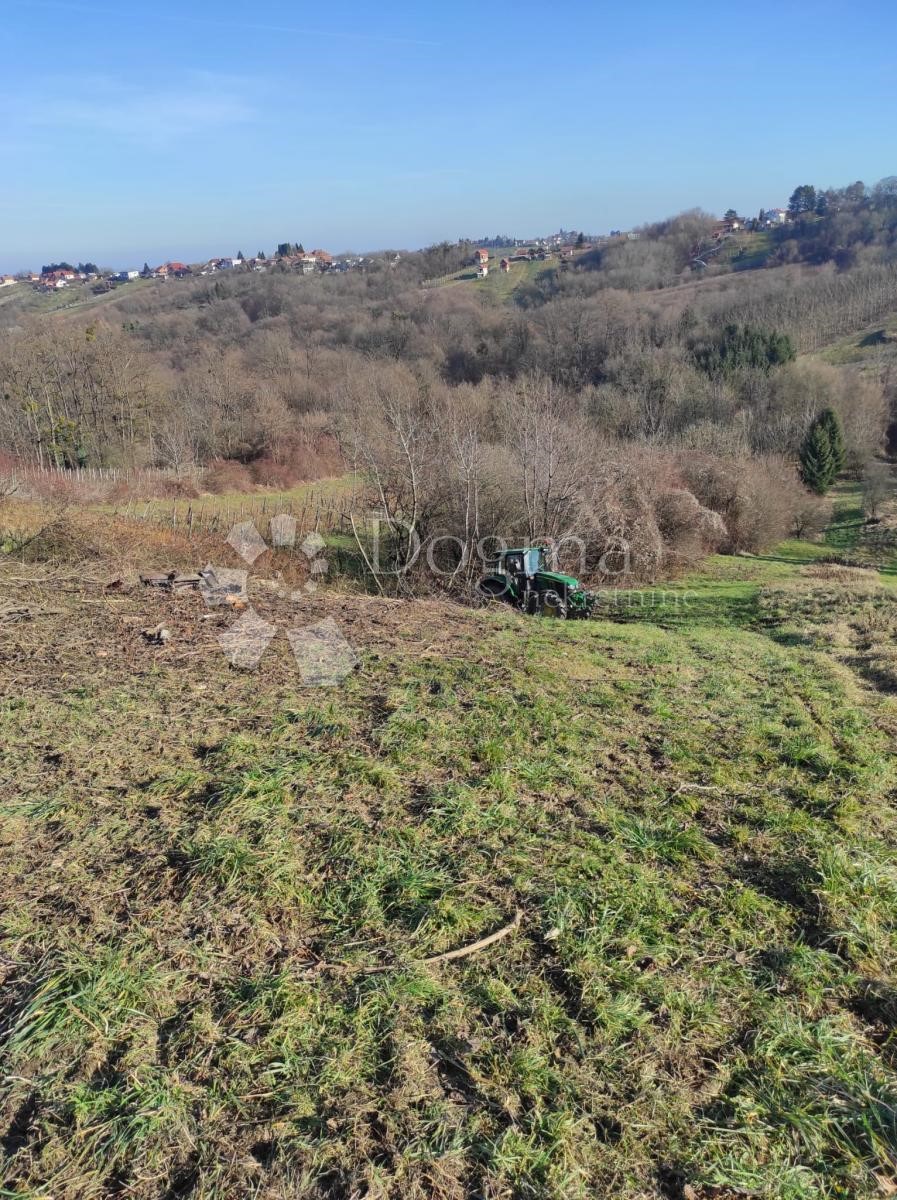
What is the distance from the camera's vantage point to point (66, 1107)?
232 centimetres

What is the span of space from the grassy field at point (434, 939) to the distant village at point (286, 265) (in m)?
109

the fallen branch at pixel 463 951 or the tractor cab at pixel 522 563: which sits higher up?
the fallen branch at pixel 463 951

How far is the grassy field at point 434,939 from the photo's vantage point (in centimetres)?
228

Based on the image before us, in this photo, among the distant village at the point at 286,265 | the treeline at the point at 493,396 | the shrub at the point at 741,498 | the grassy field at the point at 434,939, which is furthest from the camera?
the distant village at the point at 286,265

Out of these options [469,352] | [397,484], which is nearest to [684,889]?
[397,484]

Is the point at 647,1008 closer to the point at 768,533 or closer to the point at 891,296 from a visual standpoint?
the point at 768,533

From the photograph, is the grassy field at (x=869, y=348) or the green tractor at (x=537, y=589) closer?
the green tractor at (x=537, y=589)

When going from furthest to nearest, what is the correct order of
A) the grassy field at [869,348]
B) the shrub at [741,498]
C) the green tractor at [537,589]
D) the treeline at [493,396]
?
the grassy field at [869,348]
the shrub at [741,498]
the treeline at [493,396]
the green tractor at [537,589]

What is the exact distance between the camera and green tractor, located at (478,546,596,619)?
12.7 meters

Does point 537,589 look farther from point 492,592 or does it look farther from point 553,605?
point 492,592

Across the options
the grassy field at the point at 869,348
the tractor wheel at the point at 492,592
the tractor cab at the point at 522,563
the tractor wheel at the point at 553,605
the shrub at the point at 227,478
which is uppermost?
the grassy field at the point at 869,348

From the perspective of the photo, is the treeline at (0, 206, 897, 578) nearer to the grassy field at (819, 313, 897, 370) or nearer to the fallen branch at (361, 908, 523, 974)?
the grassy field at (819, 313, 897, 370)

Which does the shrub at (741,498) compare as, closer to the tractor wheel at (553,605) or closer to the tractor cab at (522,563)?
the tractor cab at (522,563)

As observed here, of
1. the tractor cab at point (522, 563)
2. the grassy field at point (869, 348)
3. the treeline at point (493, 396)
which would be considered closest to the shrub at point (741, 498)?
the treeline at point (493, 396)
